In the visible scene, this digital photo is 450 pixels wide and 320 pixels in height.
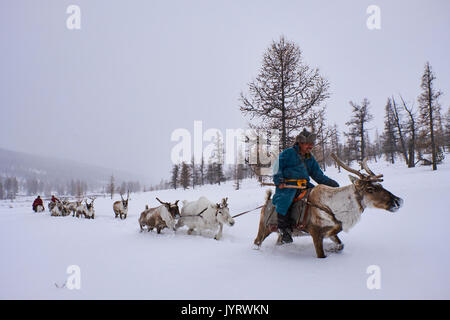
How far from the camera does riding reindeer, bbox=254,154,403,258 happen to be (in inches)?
127

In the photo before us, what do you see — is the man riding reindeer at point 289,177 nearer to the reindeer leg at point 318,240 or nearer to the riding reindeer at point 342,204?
the riding reindeer at point 342,204

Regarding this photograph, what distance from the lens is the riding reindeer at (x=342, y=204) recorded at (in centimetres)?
322

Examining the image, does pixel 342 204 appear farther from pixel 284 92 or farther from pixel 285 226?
pixel 284 92

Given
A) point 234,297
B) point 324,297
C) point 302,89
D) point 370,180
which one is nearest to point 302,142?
point 370,180

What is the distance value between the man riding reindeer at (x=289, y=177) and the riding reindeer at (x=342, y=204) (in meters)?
0.27

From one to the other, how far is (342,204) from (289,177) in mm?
1010

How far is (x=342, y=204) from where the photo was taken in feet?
11.3

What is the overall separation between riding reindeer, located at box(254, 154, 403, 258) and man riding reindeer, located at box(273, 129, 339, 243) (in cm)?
27

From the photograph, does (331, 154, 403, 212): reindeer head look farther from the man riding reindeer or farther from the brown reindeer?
the brown reindeer
